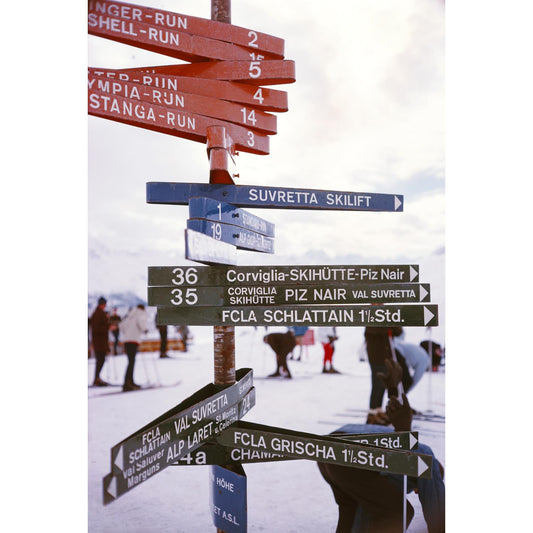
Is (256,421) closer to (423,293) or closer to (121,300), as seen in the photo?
(121,300)

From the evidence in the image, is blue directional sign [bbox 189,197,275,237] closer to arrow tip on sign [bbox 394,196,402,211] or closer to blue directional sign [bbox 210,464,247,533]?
arrow tip on sign [bbox 394,196,402,211]

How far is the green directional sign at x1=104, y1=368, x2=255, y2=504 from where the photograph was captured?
1288 mm

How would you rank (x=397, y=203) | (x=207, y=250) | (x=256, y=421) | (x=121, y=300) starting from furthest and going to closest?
1. (x=121, y=300)
2. (x=256, y=421)
3. (x=397, y=203)
4. (x=207, y=250)

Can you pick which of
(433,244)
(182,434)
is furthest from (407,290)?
(182,434)

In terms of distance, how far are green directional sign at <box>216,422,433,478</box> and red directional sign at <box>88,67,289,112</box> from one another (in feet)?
4.18

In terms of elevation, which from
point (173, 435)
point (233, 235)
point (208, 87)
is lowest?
point (173, 435)

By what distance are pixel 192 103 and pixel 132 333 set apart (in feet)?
5.86

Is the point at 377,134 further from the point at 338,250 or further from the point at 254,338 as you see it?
the point at 254,338

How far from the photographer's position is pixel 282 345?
314cm

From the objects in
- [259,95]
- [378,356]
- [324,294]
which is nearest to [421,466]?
[324,294]

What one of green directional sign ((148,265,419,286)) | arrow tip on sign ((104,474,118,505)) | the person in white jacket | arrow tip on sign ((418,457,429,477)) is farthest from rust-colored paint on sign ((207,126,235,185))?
A: the person in white jacket

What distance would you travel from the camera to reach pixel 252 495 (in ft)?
6.76

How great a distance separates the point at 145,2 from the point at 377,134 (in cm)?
116

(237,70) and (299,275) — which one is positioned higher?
(237,70)
